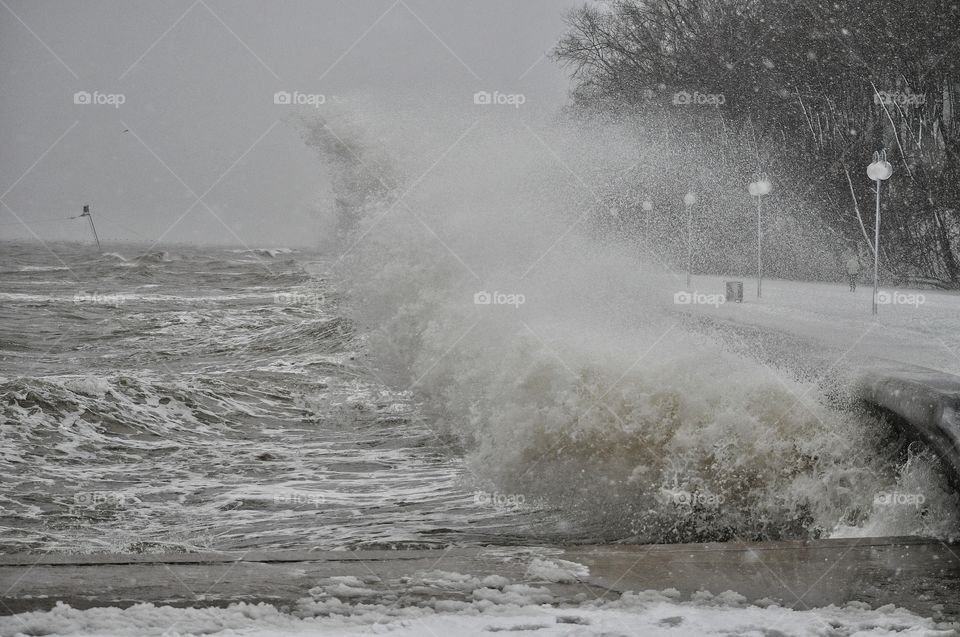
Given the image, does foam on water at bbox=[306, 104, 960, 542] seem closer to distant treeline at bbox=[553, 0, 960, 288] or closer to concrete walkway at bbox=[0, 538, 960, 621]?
concrete walkway at bbox=[0, 538, 960, 621]

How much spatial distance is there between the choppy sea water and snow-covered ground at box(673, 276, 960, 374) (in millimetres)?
2338

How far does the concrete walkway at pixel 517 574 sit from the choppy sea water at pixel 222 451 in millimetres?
934

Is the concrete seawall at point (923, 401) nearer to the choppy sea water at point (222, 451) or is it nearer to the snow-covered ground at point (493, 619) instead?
the snow-covered ground at point (493, 619)

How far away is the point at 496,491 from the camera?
5148 mm

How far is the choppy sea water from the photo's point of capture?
437cm

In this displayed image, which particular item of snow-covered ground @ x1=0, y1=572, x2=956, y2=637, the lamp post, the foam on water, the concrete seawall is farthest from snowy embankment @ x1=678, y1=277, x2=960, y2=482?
the lamp post

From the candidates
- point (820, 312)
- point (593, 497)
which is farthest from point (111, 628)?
point (820, 312)

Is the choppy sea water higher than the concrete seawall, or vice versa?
the concrete seawall

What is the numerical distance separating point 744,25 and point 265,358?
13861 millimetres

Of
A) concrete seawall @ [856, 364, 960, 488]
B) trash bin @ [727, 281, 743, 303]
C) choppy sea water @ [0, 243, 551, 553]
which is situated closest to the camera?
concrete seawall @ [856, 364, 960, 488]

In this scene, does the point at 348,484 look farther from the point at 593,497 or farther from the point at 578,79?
the point at 578,79

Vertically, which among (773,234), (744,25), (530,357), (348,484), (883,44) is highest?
(744,25)

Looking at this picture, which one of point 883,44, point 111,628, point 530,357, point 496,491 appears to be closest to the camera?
point 111,628

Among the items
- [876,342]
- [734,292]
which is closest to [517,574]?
[876,342]
